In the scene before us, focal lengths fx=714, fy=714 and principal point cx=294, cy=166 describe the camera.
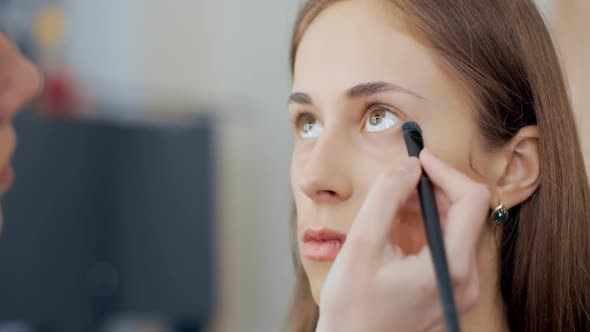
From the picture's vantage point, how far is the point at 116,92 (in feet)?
8.25

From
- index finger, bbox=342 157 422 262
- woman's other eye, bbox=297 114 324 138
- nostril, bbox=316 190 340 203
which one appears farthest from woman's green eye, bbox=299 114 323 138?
index finger, bbox=342 157 422 262

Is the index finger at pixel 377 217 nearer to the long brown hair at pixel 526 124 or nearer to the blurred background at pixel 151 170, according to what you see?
the long brown hair at pixel 526 124

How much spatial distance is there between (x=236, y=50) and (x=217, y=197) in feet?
1.86

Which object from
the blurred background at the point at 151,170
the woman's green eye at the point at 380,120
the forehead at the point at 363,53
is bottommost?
the blurred background at the point at 151,170

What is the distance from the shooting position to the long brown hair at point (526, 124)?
34.7 inches

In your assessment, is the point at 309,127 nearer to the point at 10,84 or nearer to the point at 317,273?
the point at 317,273

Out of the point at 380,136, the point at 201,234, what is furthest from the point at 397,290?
the point at 201,234

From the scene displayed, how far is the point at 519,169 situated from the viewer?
0.90 m

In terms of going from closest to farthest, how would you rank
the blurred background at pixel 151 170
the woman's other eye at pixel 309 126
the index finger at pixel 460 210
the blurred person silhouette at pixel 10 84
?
the index finger at pixel 460 210, the blurred person silhouette at pixel 10 84, the woman's other eye at pixel 309 126, the blurred background at pixel 151 170

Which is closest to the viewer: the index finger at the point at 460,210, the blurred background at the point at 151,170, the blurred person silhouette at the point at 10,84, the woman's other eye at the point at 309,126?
the index finger at the point at 460,210

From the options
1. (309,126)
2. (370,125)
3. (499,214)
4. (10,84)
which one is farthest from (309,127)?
(10,84)

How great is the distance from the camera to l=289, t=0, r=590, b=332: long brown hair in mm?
881

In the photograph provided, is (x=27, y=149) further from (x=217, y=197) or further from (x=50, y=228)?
(x=217, y=197)

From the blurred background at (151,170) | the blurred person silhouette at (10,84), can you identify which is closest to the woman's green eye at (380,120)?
the blurred person silhouette at (10,84)
